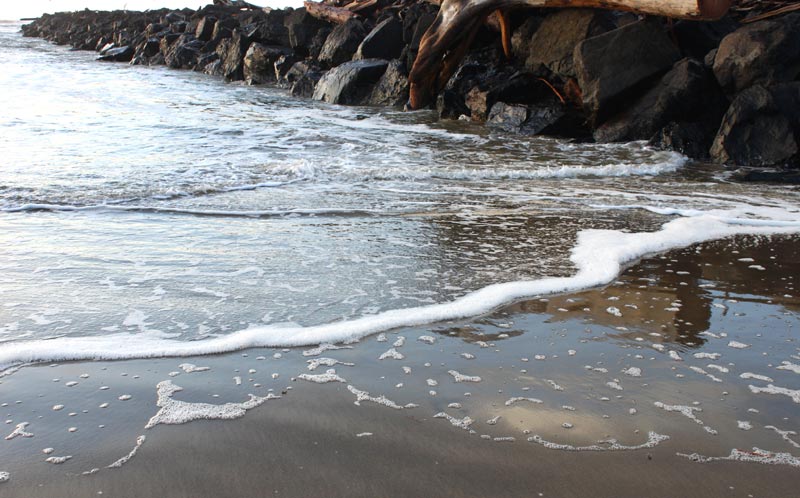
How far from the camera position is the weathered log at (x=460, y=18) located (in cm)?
848

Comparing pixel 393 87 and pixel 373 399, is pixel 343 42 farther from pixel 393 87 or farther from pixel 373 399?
pixel 373 399

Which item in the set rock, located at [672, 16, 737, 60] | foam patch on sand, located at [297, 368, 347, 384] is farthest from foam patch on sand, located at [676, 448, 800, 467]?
rock, located at [672, 16, 737, 60]

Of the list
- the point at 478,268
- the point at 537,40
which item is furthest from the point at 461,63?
the point at 478,268

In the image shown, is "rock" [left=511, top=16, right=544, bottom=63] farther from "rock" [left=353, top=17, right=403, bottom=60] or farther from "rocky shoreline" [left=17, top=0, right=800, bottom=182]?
"rock" [left=353, top=17, right=403, bottom=60]

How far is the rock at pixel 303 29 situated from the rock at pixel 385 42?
3.30 m

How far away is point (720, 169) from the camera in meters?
7.49

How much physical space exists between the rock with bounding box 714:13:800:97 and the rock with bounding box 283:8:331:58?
1072 cm

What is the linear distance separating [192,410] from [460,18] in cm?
936

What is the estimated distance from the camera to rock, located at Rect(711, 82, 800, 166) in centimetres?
758

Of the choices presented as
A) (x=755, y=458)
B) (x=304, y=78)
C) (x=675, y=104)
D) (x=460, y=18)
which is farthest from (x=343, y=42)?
(x=755, y=458)

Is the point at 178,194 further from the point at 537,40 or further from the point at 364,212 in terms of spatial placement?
the point at 537,40

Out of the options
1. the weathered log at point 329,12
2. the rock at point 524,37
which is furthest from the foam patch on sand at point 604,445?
the weathered log at point 329,12

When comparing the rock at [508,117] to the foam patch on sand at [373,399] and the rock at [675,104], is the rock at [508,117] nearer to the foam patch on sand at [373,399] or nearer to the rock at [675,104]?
the rock at [675,104]

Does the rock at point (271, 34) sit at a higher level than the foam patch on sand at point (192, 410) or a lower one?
higher
